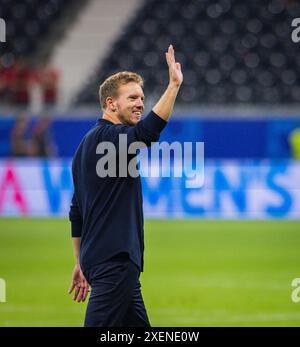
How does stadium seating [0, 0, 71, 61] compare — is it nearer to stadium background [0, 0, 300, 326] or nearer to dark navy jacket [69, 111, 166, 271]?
stadium background [0, 0, 300, 326]

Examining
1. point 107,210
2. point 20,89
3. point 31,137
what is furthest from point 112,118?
point 20,89

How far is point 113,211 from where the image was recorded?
18.6 ft

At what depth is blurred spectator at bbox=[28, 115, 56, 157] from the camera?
2077cm

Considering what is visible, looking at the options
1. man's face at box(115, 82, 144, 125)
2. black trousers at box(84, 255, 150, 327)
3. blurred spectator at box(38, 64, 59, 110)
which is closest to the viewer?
black trousers at box(84, 255, 150, 327)

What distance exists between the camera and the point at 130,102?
18.9ft

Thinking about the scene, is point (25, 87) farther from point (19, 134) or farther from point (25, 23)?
point (25, 23)

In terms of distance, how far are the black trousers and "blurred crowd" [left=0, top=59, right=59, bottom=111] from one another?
16337 mm

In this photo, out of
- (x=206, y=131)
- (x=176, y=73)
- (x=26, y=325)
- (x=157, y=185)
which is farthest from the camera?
(x=206, y=131)

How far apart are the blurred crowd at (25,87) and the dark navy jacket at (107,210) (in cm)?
1618

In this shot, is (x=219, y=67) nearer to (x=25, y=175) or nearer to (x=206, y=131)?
(x=206, y=131)

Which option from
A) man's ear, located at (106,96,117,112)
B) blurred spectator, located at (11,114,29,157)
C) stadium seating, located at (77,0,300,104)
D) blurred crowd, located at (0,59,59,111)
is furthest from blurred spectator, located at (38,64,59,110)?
man's ear, located at (106,96,117,112)
